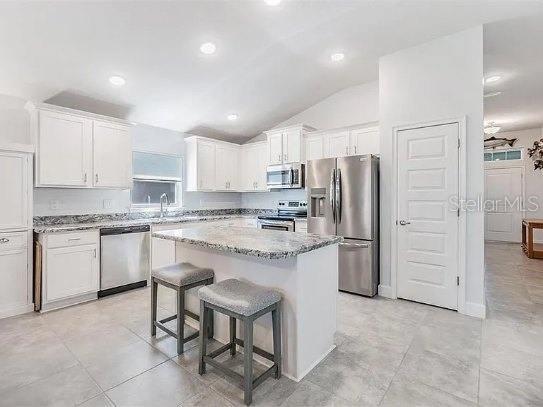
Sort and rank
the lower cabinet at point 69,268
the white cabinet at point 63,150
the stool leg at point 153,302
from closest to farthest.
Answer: the stool leg at point 153,302 → the lower cabinet at point 69,268 → the white cabinet at point 63,150

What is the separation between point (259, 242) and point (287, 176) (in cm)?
304

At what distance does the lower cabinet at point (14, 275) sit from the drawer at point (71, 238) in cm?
27

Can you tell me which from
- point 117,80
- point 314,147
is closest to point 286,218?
point 314,147

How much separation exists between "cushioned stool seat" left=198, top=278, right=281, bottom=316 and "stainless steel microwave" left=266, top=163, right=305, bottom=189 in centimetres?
311

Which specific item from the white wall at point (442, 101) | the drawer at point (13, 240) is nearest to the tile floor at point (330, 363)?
the white wall at point (442, 101)

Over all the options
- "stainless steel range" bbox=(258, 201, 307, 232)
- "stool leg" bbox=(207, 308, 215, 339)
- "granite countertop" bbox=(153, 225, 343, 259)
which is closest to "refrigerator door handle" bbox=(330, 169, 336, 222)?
"stainless steel range" bbox=(258, 201, 307, 232)

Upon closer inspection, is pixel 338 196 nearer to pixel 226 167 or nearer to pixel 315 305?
pixel 315 305

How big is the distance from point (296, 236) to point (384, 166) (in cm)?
191

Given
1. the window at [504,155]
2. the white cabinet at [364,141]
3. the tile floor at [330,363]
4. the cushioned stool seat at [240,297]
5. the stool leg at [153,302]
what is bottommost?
the tile floor at [330,363]

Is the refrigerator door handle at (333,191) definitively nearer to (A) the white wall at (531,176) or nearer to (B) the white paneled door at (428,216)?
(B) the white paneled door at (428,216)

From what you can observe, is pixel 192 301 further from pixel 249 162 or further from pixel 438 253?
pixel 249 162

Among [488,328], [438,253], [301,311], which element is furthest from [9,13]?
[488,328]

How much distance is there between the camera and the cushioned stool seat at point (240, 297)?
1.77 m

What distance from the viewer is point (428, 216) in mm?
3361
